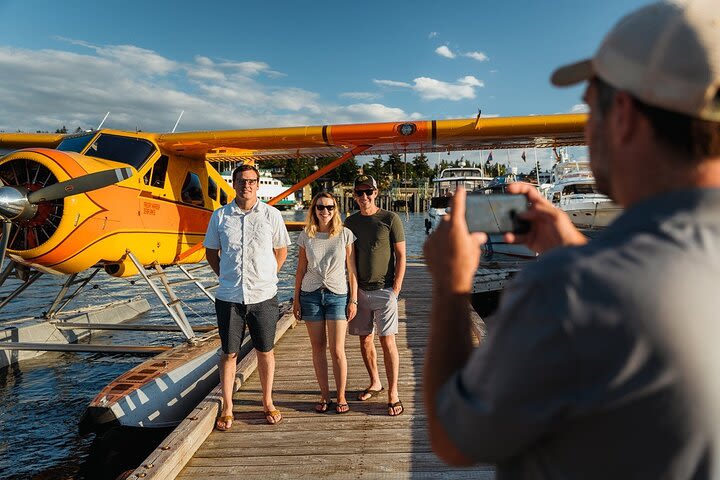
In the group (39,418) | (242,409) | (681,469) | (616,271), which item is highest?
(616,271)

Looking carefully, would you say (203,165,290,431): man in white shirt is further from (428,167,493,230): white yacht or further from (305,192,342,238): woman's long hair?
(428,167,493,230): white yacht

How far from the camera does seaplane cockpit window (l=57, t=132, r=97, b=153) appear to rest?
6.89m

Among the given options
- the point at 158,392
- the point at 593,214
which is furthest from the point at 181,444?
the point at 593,214

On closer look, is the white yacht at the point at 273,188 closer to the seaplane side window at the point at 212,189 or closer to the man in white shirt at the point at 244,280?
the seaplane side window at the point at 212,189

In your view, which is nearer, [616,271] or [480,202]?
[616,271]

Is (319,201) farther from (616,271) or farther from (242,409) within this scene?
(616,271)

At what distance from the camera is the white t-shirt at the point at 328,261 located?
4250 millimetres

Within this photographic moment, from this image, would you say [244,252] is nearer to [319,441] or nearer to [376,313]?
[376,313]

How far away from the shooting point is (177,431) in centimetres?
371

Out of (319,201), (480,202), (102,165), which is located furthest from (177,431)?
(102,165)

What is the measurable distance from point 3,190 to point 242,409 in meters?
3.68

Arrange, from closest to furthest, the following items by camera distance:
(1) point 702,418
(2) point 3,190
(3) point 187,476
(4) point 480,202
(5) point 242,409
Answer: (1) point 702,418 < (4) point 480,202 < (3) point 187,476 < (5) point 242,409 < (2) point 3,190

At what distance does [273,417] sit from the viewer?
4.20m

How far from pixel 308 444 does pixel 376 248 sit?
164cm
